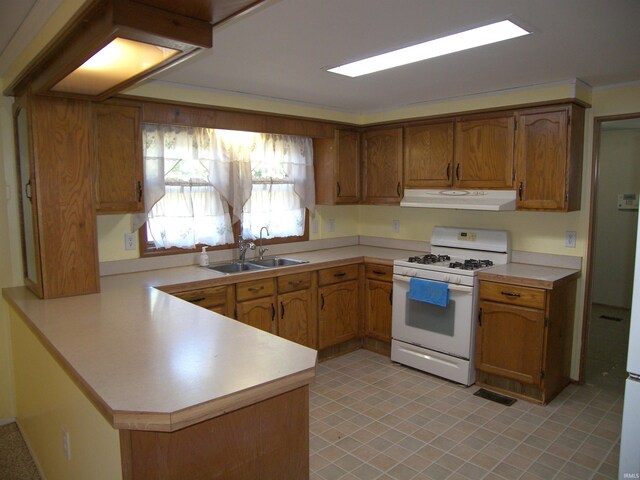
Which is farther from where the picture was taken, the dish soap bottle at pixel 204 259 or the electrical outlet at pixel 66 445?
the dish soap bottle at pixel 204 259

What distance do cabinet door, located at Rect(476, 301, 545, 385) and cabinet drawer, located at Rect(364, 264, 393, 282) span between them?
88 cm

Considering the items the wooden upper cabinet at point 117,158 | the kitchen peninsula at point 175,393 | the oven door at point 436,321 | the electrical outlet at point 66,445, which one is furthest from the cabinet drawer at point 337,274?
the electrical outlet at point 66,445

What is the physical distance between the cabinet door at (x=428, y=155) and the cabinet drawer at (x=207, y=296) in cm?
203

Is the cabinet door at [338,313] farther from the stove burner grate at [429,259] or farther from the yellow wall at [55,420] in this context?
the yellow wall at [55,420]

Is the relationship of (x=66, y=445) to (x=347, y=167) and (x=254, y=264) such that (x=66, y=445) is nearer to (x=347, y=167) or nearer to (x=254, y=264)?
(x=254, y=264)

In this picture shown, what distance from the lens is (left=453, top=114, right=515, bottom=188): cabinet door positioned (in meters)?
3.54

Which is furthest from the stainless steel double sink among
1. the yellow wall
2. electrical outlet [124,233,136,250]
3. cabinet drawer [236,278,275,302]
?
the yellow wall

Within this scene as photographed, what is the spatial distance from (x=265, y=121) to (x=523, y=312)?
2.53m

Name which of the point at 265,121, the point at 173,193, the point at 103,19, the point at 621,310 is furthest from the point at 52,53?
the point at 621,310

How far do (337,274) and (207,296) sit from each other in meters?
1.29

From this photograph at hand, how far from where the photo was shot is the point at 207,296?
10.4 feet

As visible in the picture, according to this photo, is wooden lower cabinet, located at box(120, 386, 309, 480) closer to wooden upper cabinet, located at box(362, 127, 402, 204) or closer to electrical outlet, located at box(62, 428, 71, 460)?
electrical outlet, located at box(62, 428, 71, 460)

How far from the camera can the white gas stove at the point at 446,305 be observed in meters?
3.46

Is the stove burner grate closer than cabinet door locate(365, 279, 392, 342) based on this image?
Yes
